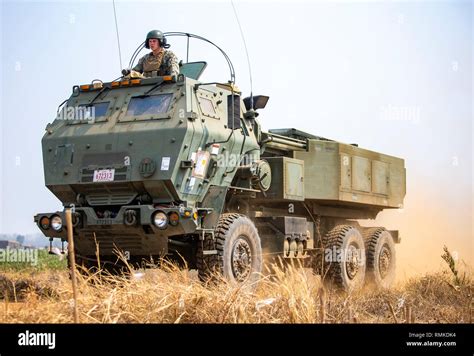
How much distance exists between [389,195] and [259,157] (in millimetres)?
5271

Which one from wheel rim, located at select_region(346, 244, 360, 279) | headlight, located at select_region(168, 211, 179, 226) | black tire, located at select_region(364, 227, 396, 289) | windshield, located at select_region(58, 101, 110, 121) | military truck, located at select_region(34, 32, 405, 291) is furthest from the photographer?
black tire, located at select_region(364, 227, 396, 289)

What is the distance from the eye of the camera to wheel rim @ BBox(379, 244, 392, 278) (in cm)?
1759

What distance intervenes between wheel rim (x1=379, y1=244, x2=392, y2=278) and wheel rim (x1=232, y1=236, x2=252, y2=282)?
18.3ft

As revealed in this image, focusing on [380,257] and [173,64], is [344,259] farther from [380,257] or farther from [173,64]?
[173,64]

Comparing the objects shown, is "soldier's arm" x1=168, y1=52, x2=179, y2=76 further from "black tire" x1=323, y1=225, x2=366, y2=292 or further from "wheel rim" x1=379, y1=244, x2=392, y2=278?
"wheel rim" x1=379, y1=244, x2=392, y2=278

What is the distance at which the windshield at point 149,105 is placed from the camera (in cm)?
1230

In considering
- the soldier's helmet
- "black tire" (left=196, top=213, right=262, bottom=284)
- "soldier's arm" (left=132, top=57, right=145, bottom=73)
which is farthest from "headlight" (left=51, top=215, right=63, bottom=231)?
the soldier's helmet

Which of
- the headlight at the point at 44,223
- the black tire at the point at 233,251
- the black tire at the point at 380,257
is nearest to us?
the black tire at the point at 233,251

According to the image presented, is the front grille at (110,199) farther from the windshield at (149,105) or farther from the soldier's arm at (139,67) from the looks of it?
the soldier's arm at (139,67)

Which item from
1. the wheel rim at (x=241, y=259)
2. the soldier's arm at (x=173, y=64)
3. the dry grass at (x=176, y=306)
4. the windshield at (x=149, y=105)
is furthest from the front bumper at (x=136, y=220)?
the soldier's arm at (x=173, y=64)

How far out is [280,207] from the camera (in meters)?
15.2

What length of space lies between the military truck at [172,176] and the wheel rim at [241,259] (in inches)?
0.7

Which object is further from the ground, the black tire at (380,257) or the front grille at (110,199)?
the front grille at (110,199)
